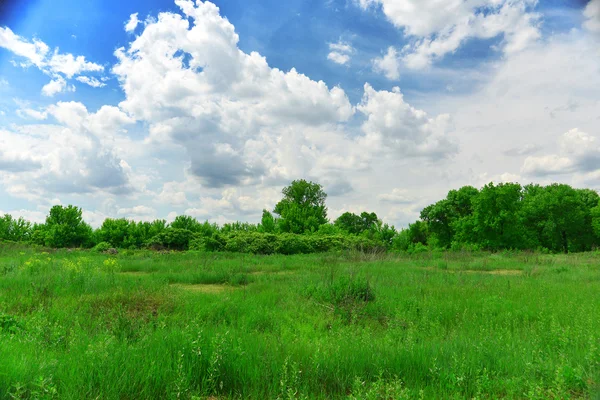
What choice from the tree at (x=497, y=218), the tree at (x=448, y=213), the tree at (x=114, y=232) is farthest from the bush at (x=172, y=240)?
the tree at (x=448, y=213)

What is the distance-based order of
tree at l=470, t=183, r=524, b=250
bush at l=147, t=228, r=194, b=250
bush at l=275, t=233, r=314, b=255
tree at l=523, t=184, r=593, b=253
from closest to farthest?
bush at l=275, t=233, r=314, b=255, bush at l=147, t=228, r=194, b=250, tree at l=470, t=183, r=524, b=250, tree at l=523, t=184, r=593, b=253

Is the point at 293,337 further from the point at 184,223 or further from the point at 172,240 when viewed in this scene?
the point at 184,223

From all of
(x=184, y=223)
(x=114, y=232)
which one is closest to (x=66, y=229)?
(x=114, y=232)

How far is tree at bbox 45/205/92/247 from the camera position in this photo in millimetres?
49375

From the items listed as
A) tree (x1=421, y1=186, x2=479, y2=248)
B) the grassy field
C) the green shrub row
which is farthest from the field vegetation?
tree (x1=421, y1=186, x2=479, y2=248)

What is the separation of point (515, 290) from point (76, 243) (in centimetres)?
5522

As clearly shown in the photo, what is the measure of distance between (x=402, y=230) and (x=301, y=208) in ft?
63.6

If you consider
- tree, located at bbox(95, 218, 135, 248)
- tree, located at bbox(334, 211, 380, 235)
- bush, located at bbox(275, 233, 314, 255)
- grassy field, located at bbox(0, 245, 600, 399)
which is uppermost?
tree, located at bbox(334, 211, 380, 235)

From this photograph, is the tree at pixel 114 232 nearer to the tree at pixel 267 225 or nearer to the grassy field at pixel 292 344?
the tree at pixel 267 225

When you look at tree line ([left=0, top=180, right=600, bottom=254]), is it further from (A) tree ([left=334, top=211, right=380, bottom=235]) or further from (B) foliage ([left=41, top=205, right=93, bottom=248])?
(A) tree ([left=334, top=211, right=380, bottom=235])

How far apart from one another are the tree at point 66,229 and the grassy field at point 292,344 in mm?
45605

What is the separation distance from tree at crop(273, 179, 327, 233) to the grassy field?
48886mm

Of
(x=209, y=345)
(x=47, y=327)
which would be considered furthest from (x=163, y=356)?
(x=47, y=327)

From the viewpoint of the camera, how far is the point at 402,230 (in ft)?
230
